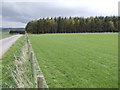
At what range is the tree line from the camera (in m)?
73.3

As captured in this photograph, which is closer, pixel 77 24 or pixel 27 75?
pixel 27 75

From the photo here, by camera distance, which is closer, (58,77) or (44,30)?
(58,77)

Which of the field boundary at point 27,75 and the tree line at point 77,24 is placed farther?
the tree line at point 77,24

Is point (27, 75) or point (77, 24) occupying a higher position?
point (77, 24)

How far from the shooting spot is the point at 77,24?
75.1m

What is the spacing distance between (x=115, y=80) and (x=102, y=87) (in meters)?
0.93

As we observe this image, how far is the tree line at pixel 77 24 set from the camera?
73.3 m

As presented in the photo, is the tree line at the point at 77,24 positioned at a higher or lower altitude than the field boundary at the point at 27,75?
higher

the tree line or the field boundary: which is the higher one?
the tree line

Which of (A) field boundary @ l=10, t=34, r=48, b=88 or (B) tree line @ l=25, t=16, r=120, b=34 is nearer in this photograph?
(A) field boundary @ l=10, t=34, r=48, b=88

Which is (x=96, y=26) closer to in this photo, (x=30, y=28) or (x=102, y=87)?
(x=30, y=28)

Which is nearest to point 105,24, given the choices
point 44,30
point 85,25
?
point 85,25

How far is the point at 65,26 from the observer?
248ft

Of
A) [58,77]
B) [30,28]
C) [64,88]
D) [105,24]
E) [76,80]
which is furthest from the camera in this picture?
[30,28]
